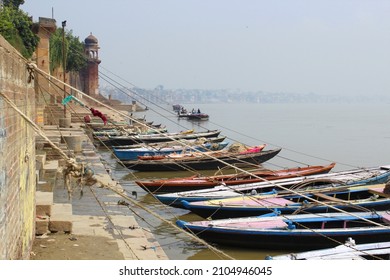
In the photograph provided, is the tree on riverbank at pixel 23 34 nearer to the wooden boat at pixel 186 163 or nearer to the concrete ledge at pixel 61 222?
the wooden boat at pixel 186 163

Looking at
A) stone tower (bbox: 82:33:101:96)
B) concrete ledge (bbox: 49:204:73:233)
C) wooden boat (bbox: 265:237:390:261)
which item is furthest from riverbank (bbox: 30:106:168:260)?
stone tower (bbox: 82:33:101:96)

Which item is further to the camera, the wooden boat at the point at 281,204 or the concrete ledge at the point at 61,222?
the wooden boat at the point at 281,204

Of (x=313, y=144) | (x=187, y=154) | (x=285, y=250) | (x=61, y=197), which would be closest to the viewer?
(x=285, y=250)

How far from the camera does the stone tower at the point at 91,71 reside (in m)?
76.8

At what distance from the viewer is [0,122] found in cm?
495

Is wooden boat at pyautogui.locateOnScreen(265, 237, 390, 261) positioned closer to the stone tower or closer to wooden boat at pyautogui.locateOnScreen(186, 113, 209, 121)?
wooden boat at pyautogui.locateOnScreen(186, 113, 209, 121)

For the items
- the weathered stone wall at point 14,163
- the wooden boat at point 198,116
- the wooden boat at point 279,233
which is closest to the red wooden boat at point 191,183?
the wooden boat at point 279,233

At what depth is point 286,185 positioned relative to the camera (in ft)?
51.3

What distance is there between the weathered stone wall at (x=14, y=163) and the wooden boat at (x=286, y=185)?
673 cm

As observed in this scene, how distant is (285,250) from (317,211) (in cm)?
194

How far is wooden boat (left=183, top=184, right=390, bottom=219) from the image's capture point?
1240cm

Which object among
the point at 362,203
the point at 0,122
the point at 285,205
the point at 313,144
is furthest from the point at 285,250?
the point at 313,144

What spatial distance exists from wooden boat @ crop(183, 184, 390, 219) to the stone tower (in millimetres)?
64892

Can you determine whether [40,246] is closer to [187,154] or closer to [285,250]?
[285,250]
